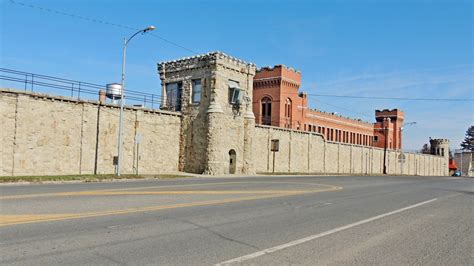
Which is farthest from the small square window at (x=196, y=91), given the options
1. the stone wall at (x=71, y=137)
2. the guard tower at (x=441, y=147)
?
the guard tower at (x=441, y=147)

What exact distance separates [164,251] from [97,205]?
17.7 ft

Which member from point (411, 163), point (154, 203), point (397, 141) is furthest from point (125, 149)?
point (397, 141)

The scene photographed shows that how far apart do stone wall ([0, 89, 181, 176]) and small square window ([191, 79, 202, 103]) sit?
3611 millimetres

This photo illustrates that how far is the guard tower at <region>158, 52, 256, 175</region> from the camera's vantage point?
3388cm

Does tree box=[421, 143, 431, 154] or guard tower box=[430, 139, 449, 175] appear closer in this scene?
guard tower box=[430, 139, 449, 175]

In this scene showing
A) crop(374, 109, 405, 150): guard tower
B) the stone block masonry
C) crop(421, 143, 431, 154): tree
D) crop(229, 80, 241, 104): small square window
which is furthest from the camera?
crop(421, 143, 431, 154): tree

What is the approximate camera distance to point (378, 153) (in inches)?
2781

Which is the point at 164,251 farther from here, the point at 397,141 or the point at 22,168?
the point at 397,141

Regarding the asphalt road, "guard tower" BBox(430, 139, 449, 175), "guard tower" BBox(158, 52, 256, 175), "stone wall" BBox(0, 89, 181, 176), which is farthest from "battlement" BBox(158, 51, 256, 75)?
"guard tower" BBox(430, 139, 449, 175)

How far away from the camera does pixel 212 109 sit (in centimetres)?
3375

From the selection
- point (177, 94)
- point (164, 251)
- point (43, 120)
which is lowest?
point (164, 251)

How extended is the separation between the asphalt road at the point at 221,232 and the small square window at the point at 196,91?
22702 millimetres

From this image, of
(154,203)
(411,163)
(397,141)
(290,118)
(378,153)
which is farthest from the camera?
(397,141)

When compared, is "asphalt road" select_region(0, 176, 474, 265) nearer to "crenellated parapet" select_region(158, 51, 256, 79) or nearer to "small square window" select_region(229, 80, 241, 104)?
"crenellated parapet" select_region(158, 51, 256, 79)
